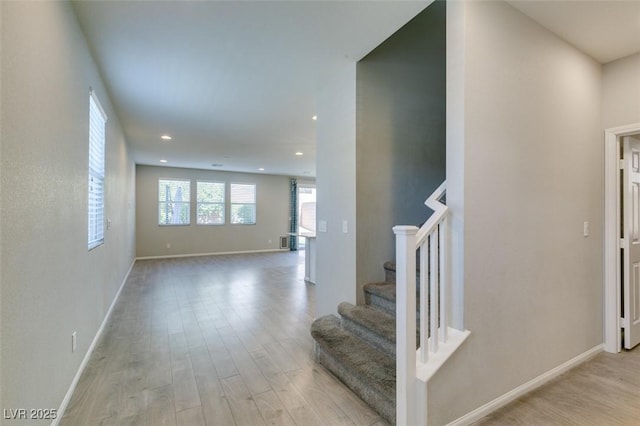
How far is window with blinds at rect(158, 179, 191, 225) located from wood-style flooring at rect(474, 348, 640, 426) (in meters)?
8.78

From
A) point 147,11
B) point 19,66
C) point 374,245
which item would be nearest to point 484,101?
point 374,245

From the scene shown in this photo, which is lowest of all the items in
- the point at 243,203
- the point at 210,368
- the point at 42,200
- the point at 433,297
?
the point at 210,368

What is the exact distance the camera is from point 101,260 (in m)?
3.11

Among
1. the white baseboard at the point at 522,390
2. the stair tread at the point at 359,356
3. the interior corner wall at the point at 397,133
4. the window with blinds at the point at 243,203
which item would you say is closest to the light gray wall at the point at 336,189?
the interior corner wall at the point at 397,133

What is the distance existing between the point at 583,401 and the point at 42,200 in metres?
3.52

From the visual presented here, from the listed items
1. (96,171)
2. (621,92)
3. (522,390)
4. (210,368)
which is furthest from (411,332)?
(96,171)

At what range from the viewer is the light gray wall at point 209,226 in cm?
836

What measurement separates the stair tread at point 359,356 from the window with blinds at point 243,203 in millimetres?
7606

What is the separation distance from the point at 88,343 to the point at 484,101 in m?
3.62

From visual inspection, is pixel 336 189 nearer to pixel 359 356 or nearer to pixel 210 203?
pixel 359 356

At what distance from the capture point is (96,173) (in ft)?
9.49

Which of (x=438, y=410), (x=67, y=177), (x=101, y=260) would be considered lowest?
(x=438, y=410)

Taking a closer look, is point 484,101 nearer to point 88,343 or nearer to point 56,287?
point 56,287

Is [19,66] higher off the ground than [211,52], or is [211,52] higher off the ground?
[211,52]
